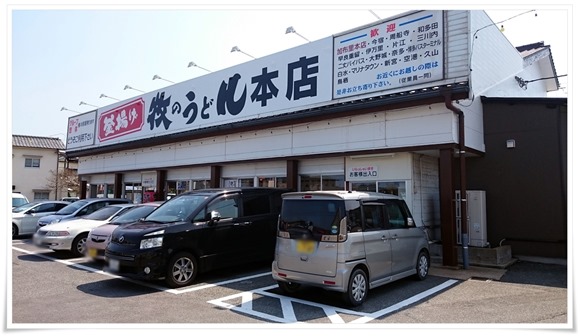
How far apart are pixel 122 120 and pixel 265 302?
1627 cm

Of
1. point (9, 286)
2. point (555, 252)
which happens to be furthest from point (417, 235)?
point (9, 286)

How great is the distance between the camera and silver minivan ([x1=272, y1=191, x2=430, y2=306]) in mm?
5945

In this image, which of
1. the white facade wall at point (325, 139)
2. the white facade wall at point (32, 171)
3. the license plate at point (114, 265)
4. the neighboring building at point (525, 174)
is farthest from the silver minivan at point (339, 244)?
the white facade wall at point (32, 171)

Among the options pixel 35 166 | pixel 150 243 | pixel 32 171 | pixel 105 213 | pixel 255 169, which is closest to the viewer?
pixel 150 243

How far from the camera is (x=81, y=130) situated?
909 inches

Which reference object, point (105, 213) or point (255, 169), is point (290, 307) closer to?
point (105, 213)

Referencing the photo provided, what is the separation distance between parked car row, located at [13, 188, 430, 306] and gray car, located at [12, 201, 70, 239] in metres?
7.33

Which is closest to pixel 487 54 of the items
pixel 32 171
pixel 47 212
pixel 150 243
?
pixel 150 243

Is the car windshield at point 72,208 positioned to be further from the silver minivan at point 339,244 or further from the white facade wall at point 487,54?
the white facade wall at point 487,54

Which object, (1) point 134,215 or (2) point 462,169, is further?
(1) point 134,215

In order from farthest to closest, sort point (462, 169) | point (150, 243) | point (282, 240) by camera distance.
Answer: point (462, 169) → point (150, 243) → point (282, 240)

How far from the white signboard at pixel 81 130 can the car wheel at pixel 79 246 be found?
13.0 m

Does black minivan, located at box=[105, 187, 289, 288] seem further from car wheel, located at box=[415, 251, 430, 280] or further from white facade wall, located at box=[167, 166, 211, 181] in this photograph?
white facade wall, located at box=[167, 166, 211, 181]
